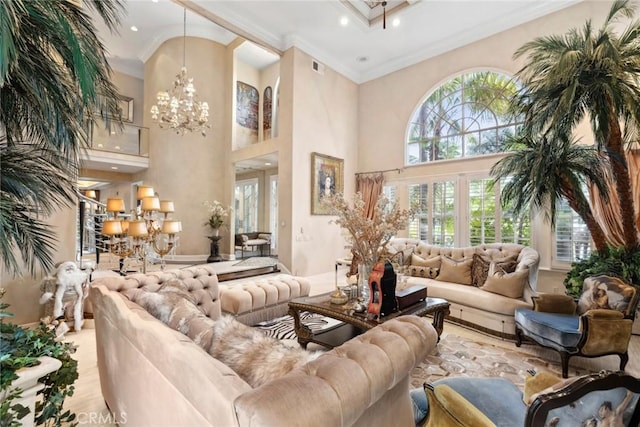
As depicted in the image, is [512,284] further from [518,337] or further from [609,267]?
[609,267]

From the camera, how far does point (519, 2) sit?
16.1ft

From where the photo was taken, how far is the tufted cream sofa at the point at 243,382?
790 millimetres

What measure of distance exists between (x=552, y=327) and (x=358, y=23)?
5753mm

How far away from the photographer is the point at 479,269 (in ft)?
13.3

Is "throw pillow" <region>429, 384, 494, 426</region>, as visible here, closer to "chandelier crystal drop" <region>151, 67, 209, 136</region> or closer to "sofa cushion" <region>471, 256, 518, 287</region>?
"sofa cushion" <region>471, 256, 518, 287</region>

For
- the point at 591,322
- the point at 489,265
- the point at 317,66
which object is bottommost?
the point at 591,322

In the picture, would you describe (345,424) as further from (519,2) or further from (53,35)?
(519,2)

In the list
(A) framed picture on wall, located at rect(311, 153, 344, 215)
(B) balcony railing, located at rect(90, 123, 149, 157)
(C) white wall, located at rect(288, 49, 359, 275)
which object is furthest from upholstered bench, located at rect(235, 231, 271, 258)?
(B) balcony railing, located at rect(90, 123, 149, 157)

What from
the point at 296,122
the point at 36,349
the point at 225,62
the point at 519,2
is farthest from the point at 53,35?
the point at 225,62

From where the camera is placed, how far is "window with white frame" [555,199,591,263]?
441 centimetres

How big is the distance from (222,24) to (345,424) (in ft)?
21.3

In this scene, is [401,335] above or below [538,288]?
above

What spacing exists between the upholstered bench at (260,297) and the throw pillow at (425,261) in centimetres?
188

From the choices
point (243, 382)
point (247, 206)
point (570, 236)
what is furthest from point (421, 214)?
point (247, 206)
